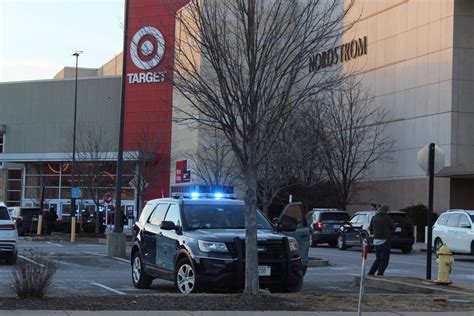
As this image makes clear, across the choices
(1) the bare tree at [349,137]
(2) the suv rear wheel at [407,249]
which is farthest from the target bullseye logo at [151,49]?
(1) the bare tree at [349,137]

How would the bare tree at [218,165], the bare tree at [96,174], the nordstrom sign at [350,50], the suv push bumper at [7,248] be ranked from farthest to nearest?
the nordstrom sign at [350,50], the bare tree at [96,174], the bare tree at [218,165], the suv push bumper at [7,248]

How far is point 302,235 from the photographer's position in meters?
16.7

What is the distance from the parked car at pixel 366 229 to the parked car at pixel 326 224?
2139 mm

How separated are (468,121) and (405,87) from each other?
5665 mm

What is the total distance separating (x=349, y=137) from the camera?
149 feet

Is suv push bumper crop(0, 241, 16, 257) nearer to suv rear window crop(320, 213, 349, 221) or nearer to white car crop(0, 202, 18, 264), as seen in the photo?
white car crop(0, 202, 18, 264)

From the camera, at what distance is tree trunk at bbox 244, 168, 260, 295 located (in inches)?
430

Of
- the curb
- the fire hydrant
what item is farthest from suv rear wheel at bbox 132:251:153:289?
the fire hydrant

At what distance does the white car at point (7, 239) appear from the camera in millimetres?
19156

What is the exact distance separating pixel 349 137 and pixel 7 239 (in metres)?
29.6

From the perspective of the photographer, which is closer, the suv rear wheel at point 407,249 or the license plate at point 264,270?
the license plate at point 264,270

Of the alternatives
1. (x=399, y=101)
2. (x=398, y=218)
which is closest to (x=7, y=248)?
(x=398, y=218)

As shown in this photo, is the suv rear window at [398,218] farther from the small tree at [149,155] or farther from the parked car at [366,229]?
the small tree at [149,155]

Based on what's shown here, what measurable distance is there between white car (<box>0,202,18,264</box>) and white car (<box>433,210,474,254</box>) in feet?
47.8
